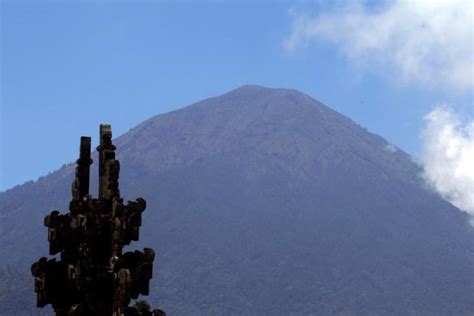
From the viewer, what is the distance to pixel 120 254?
7.92 meters

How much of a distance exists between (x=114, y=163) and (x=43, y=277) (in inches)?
44.0

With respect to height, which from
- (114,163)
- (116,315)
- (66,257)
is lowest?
(116,315)

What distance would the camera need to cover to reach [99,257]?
7957 mm

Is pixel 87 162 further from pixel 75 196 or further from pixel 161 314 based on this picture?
pixel 161 314

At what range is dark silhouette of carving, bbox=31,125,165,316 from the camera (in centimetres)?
784

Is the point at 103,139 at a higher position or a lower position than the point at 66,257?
higher

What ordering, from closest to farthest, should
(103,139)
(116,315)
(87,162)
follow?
(116,315) < (103,139) < (87,162)

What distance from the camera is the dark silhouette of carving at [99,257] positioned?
7.84 metres

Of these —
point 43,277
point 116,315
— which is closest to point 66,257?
point 43,277

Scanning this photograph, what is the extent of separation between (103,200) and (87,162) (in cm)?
102

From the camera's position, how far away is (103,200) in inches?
315

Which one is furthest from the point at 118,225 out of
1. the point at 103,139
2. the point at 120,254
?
the point at 103,139

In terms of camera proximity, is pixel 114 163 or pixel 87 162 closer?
pixel 114 163

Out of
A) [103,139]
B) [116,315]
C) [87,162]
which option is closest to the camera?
[116,315]
